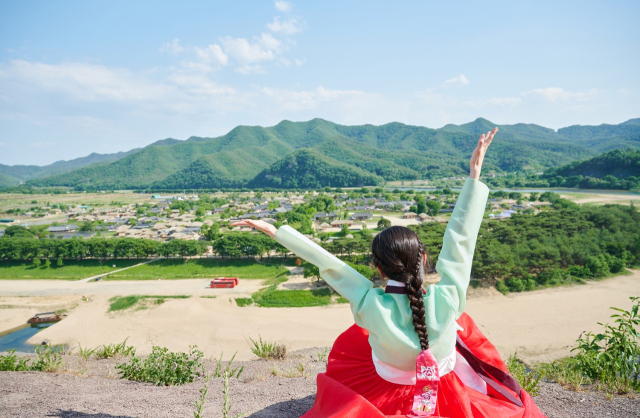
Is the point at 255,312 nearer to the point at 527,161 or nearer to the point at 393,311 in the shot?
the point at 393,311

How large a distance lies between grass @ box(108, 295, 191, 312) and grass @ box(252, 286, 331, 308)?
4.22 meters

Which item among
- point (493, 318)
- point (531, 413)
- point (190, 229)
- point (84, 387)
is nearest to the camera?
point (531, 413)

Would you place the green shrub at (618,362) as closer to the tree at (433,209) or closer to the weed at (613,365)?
the weed at (613,365)

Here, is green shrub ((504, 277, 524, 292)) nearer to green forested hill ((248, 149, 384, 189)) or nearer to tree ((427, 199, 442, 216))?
tree ((427, 199, 442, 216))

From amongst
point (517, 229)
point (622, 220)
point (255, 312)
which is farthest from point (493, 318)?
point (622, 220)

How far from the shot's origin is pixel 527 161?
114 meters

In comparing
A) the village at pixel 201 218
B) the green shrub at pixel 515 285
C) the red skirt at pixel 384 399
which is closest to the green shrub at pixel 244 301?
the green shrub at pixel 515 285

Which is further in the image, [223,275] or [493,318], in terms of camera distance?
[223,275]

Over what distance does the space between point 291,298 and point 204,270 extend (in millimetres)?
8477

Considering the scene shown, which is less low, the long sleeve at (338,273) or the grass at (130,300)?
the long sleeve at (338,273)

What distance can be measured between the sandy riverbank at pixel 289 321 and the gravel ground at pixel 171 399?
26.2 feet

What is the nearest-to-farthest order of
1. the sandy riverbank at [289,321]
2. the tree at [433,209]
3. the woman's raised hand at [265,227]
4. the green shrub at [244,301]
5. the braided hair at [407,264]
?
the braided hair at [407,264], the woman's raised hand at [265,227], the sandy riverbank at [289,321], the green shrub at [244,301], the tree at [433,209]

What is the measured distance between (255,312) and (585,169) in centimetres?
8160

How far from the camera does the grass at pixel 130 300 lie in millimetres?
18000
